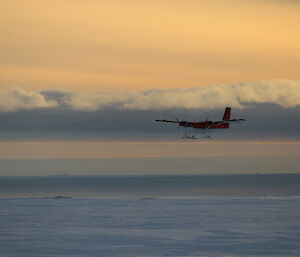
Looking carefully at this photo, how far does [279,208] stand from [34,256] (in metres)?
39.1

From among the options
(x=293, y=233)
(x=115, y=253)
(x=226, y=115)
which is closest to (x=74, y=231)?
(x=115, y=253)

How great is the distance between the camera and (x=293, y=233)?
59062mm

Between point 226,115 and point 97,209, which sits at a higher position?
point 226,115

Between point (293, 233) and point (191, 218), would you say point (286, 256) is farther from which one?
point (191, 218)

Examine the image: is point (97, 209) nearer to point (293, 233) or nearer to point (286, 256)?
point (293, 233)

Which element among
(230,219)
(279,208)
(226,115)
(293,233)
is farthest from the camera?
(226,115)

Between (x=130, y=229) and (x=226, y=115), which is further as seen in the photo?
(x=226, y=115)

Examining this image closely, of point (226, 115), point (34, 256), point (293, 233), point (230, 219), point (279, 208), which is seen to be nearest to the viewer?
point (34, 256)

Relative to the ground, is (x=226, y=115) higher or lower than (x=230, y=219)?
higher

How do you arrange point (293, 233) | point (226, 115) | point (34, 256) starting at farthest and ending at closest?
1. point (226, 115)
2. point (293, 233)
3. point (34, 256)

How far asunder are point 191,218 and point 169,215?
13.1ft

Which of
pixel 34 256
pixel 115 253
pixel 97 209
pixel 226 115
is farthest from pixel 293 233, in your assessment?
pixel 226 115

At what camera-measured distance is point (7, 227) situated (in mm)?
62188

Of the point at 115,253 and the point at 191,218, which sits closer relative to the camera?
the point at 115,253
